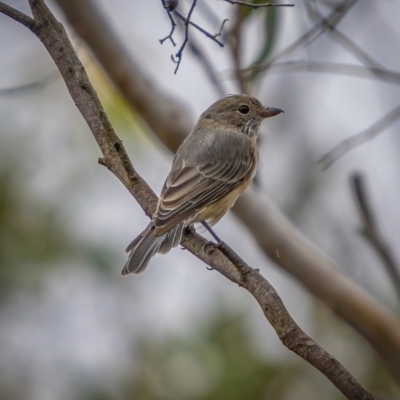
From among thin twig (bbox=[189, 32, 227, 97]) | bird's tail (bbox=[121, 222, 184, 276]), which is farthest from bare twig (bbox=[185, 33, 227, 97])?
bird's tail (bbox=[121, 222, 184, 276])

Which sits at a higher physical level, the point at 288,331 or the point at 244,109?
the point at 244,109

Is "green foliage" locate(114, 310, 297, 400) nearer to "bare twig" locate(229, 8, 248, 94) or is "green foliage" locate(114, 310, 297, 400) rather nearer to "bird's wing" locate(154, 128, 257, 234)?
"bird's wing" locate(154, 128, 257, 234)

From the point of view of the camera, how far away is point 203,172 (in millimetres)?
5098

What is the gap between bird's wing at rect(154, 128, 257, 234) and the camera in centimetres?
449

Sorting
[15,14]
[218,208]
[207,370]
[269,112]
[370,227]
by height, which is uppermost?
[269,112]

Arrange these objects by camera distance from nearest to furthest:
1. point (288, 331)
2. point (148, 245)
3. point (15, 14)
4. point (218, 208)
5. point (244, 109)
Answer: point (288, 331) < point (15, 14) < point (148, 245) < point (218, 208) < point (244, 109)

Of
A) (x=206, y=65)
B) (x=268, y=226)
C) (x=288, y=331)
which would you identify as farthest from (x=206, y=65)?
(x=288, y=331)

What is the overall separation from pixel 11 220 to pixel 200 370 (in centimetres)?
213

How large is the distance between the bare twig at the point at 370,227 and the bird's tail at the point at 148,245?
1258mm

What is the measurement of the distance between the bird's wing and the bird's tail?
0.05 meters

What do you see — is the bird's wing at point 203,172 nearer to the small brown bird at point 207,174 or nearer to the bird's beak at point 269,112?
the small brown bird at point 207,174

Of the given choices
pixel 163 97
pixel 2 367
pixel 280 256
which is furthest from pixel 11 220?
pixel 280 256

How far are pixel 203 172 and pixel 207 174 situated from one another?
0.11 ft

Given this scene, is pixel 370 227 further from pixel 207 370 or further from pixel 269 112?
pixel 207 370
